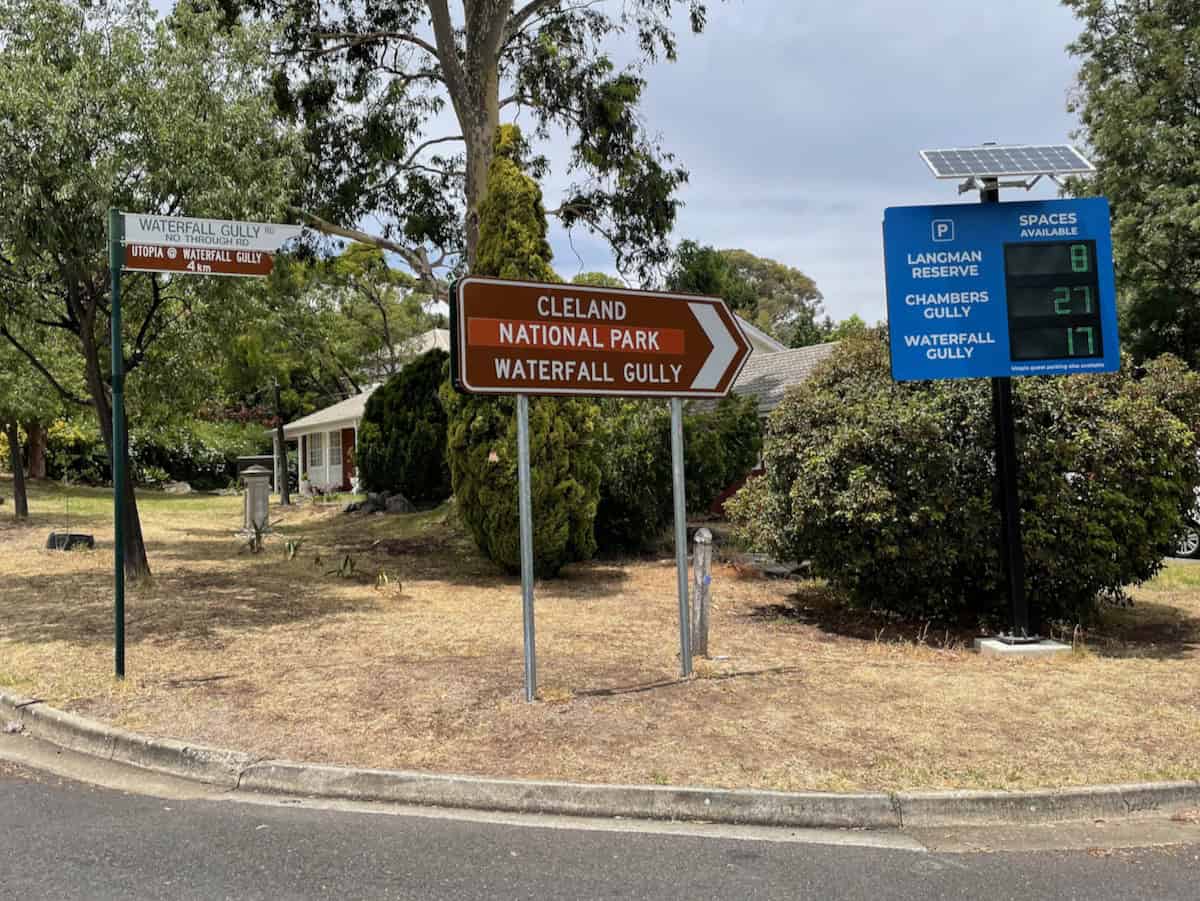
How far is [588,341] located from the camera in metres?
7.09

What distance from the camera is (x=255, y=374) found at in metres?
26.2

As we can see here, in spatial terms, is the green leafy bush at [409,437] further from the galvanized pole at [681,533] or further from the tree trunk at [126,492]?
the galvanized pole at [681,533]

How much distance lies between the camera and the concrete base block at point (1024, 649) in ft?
28.2

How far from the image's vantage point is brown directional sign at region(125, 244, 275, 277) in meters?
7.28

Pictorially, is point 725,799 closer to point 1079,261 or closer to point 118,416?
point 118,416

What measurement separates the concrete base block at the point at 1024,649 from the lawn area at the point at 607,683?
0.54 ft

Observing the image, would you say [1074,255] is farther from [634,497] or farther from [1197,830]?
[634,497]

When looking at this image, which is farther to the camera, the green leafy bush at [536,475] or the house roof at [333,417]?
the house roof at [333,417]

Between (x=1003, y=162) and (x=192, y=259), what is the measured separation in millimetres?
6913

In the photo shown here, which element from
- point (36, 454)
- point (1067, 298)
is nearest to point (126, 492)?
point (1067, 298)

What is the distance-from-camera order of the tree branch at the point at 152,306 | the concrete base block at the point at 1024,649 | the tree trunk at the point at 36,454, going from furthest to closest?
the tree trunk at the point at 36,454, the tree branch at the point at 152,306, the concrete base block at the point at 1024,649

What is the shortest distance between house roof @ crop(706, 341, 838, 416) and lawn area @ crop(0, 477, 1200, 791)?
437 inches

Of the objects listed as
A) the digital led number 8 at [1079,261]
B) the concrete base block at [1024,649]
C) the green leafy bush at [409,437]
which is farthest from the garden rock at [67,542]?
the digital led number 8 at [1079,261]

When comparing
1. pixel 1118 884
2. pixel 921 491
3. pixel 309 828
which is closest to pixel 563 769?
pixel 309 828
